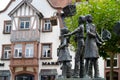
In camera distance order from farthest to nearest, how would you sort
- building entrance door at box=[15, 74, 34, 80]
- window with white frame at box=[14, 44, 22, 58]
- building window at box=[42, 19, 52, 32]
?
building window at box=[42, 19, 52, 32]
window with white frame at box=[14, 44, 22, 58]
building entrance door at box=[15, 74, 34, 80]

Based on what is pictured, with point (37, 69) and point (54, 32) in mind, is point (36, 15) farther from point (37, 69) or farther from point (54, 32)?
point (37, 69)

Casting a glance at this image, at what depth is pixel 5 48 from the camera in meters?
34.4

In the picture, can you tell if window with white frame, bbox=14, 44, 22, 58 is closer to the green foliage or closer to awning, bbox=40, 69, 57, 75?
awning, bbox=40, 69, 57, 75

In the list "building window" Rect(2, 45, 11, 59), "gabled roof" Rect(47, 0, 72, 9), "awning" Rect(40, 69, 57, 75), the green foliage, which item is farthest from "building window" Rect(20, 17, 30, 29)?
the green foliage

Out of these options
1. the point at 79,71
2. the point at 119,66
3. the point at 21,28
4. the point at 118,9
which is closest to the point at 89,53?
the point at 79,71

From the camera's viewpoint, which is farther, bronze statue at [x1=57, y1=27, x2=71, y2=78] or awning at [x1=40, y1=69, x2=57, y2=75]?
awning at [x1=40, y1=69, x2=57, y2=75]

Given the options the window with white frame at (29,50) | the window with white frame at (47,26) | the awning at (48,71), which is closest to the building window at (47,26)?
the window with white frame at (47,26)

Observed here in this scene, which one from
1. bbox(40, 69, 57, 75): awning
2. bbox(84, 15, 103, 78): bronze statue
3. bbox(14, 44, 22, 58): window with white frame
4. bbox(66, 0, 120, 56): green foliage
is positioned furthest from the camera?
bbox(14, 44, 22, 58): window with white frame

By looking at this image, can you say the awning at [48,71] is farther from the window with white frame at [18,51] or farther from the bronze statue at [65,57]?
the bronze statue at [65,57]

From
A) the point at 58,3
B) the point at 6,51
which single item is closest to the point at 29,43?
the point at 6,51

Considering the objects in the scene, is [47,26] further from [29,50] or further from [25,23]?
[29,50]

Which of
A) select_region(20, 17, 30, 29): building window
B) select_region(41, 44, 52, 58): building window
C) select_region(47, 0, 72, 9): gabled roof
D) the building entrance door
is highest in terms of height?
select_region(47, 0, 72, 9): gabled roof

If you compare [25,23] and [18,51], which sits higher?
[25,23]

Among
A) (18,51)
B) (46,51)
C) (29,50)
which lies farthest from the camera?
(46,51)
